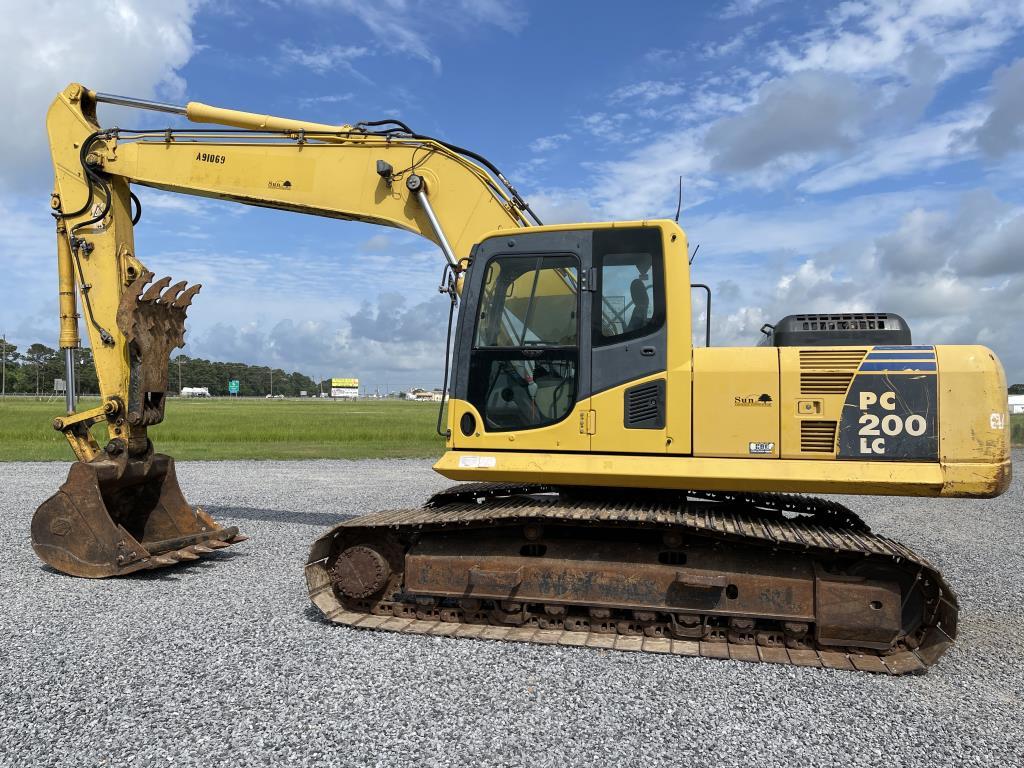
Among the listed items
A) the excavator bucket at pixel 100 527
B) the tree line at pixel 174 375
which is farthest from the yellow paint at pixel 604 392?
the tree line at pixel 174 375

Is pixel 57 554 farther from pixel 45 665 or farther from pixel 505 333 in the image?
pixel 505 333

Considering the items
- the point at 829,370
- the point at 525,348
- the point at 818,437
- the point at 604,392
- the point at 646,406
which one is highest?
the point at 525,348

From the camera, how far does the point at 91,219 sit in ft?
25.7

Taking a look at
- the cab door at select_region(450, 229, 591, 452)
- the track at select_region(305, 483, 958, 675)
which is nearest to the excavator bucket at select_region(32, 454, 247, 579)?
the track at select_region(305, 483, 958, 675)

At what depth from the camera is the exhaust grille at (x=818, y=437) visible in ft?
17.9

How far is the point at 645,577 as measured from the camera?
565 centimetres

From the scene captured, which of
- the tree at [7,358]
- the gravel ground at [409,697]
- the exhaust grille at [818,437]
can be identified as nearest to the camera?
the gravel ground at [409,697]

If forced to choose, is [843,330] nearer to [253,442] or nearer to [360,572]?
[360,572]

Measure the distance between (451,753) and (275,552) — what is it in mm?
5463

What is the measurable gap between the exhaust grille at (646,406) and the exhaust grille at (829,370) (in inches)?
40.8

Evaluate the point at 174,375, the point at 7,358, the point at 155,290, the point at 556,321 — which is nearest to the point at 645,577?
the point at 556,321

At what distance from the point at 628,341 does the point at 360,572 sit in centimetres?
287

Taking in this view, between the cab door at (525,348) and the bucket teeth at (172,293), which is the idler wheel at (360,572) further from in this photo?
the bucket teeth at (172,293)

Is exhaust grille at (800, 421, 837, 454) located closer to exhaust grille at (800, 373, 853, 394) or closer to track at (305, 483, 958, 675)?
exhaust grille at (800, 373, 853, 394)
